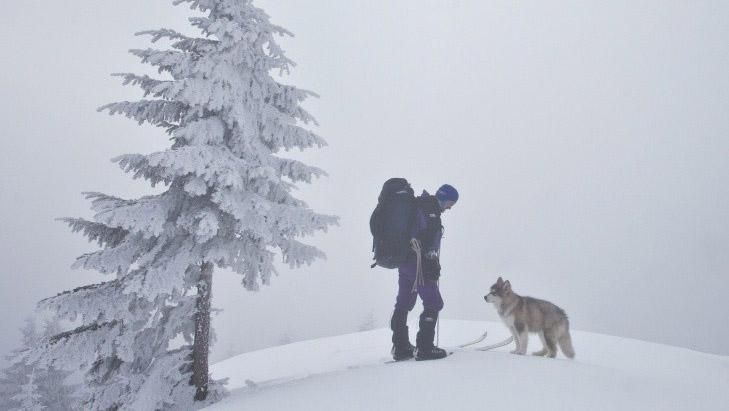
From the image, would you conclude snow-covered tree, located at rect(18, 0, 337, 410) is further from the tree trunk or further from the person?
the person

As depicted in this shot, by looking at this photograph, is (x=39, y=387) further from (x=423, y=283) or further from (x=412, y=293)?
(x=423, y=283)

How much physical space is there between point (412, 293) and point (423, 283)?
0.34m

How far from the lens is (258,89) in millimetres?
6875

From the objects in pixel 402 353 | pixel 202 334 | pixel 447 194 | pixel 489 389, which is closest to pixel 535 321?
pixel 402 353

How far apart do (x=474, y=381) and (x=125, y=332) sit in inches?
206

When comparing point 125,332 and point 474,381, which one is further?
point 125,332

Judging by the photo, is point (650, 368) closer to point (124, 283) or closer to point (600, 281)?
point (124, 283)

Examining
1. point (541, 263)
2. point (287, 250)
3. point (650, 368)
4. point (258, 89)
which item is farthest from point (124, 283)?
point (541, 263)

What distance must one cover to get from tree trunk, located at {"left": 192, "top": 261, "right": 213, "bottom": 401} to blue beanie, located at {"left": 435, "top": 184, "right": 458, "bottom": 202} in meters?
4.06

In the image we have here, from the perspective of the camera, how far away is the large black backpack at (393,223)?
652 centimetres

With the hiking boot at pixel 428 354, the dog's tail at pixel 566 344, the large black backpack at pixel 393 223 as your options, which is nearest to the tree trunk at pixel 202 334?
the large black backpack at pixel 393 223

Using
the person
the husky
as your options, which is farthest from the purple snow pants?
the husky

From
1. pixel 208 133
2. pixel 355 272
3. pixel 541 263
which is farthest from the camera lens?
pixel 355 272

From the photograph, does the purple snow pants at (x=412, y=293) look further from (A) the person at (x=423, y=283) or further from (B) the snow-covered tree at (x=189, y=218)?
(B) the snow-covered tree at (x=189, y=218)
